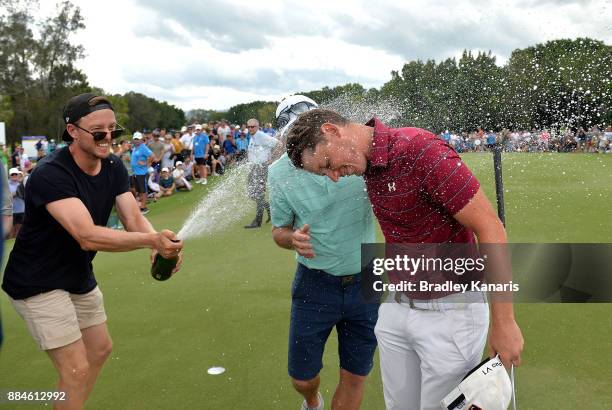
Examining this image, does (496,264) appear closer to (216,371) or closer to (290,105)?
(290,105)

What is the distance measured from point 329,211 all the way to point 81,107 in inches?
62.6

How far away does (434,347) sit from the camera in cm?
Result: 237

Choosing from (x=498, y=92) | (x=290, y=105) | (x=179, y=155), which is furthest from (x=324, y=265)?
(x=179, y=155)

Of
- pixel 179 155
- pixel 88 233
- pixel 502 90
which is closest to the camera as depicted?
pixel 88 233

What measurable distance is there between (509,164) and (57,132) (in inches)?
1800

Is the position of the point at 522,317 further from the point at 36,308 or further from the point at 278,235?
the point at 36,308

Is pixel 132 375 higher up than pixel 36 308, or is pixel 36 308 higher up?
pixel 36 308

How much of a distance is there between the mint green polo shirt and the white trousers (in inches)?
23.5

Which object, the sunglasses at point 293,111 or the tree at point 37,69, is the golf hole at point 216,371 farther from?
the tree at point 37,69

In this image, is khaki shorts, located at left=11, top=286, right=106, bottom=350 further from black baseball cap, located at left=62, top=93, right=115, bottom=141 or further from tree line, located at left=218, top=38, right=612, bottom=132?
tree line, located at left=218, top=38, right=612, bottom=132

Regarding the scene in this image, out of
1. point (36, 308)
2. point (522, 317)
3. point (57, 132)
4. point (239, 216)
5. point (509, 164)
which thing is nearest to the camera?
point (36, 308)

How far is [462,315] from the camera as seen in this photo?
2385 millimetres

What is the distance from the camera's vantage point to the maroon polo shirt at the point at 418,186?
2.12 m

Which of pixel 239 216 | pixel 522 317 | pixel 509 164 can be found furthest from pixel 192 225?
pixel 509 164
